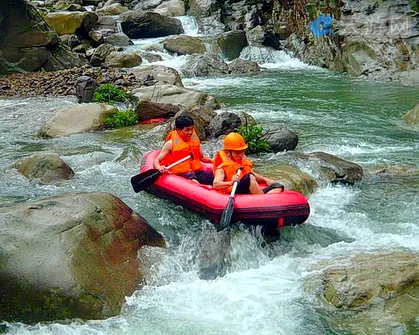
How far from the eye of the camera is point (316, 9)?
20031mm

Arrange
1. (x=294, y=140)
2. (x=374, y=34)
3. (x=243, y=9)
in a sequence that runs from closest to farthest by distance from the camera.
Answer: (x=294, y=140) → (x=374, y=34) → (x=243, y=9)

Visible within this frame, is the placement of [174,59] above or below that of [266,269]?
below

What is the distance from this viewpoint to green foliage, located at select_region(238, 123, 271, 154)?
29.7 ft

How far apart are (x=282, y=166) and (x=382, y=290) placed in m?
3.39

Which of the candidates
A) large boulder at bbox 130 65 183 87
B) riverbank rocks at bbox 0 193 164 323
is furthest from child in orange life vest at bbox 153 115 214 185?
large boulder at bbox 130 65 183 87

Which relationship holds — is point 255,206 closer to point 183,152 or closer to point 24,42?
point 183,152

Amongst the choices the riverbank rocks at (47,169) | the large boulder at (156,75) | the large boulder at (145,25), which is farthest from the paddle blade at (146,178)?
the large boulder at (145,25)

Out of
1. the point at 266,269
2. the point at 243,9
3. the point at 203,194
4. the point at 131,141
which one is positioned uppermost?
the point at 203,194

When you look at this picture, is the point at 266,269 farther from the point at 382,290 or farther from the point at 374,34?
the point at 374,34

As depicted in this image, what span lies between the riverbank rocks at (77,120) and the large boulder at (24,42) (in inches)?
269

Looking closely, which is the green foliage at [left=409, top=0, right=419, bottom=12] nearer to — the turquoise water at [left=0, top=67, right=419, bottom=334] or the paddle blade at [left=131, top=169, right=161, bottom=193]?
the turquoise water at [left=0, top=67, right=419, bottom=334]

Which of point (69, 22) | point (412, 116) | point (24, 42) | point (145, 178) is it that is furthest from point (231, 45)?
point (145, 178)

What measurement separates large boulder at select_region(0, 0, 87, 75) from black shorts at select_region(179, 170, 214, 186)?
11.8 metres

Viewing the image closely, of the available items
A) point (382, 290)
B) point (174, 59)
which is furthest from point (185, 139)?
point (174, 59)
